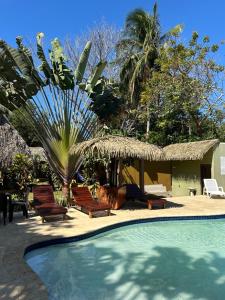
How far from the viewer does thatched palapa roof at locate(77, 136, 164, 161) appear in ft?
44.1

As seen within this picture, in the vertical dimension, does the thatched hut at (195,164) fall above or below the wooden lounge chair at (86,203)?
above

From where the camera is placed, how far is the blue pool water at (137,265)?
20.3 ft

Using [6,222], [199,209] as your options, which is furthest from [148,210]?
[6,222]

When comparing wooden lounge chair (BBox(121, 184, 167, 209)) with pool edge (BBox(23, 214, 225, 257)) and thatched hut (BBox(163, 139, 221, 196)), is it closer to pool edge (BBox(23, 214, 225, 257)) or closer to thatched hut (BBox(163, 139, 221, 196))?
pool edge (BBox(23, 214, 225, 257))

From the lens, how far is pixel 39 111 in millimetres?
15688

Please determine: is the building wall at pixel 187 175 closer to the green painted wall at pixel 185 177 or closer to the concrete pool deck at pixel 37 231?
the green painted wall at pixel 185 177

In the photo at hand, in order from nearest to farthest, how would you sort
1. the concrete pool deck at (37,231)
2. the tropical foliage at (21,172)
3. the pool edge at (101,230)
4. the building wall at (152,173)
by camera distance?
the concrete pool deck at (37,231) < the pool edge at (101,230) < the tropical foliage at (21,172) < the building wall at (152,173)

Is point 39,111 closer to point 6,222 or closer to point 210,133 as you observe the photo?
point 6,222

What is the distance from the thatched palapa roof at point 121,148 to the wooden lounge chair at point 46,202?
2.48 m

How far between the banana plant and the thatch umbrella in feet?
3.81

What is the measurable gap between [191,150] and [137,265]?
39.5ft

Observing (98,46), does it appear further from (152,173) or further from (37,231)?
(37,231)

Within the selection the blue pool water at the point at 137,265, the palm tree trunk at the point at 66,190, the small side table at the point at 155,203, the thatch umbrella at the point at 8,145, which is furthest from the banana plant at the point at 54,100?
the blue pool water at the point at 137,265

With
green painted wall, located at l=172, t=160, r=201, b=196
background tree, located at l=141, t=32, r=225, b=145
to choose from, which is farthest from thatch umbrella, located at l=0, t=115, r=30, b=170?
background tree, located at l=141, t=32, r=225, b=145
